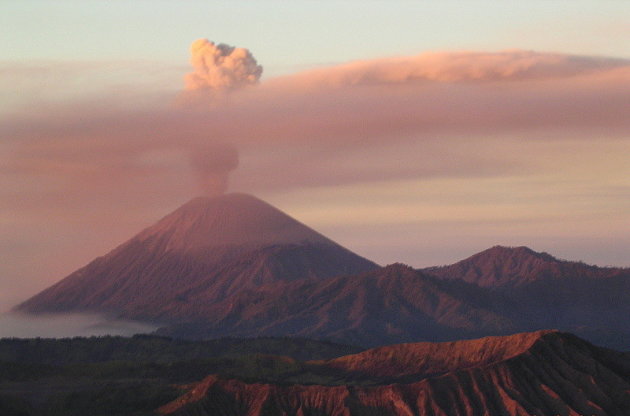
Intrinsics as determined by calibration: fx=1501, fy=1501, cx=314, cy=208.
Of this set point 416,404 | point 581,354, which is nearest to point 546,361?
point 581,354

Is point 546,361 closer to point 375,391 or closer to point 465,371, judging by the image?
point 465,371

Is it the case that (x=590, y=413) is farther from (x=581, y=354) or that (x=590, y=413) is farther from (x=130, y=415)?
(x=130, y=415)

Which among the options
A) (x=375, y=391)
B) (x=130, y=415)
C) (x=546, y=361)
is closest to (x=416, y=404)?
(x=375, y=391)

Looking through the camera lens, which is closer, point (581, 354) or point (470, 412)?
point (470, 412)

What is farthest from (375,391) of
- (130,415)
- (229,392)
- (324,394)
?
(130,415)

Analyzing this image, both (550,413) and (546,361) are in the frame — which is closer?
(550,413)

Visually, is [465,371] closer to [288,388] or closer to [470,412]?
[470,412]
